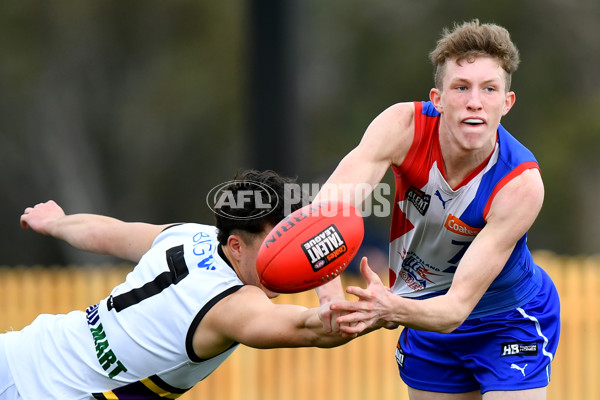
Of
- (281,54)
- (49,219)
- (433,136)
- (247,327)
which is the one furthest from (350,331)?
(281,54)

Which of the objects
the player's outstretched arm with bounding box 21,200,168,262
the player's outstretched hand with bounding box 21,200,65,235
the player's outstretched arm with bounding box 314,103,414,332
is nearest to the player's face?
the player's outstretched arm with bounding box 314,103,414,332

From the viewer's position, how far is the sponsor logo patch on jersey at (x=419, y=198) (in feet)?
16.1

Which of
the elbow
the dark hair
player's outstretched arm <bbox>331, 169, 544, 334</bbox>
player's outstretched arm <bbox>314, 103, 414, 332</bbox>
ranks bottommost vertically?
the elbow

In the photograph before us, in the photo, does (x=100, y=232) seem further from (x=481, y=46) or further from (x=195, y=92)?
(x=195, y=92)

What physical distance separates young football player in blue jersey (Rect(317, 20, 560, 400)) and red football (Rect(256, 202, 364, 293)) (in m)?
0.16

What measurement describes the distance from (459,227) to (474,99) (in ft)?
2.28

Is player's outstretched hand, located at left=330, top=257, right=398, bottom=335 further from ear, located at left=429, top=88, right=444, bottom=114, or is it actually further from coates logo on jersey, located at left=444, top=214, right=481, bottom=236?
ear, located at left=429, top=88, right=444, bottom=114

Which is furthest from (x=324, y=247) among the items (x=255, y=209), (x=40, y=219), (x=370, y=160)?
(x=40, y=219)

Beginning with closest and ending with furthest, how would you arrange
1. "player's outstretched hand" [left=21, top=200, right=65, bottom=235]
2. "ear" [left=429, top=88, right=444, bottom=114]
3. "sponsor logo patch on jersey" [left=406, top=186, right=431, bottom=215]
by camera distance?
"ear" [left=429, top=88, right=444, bottom=114] < "sponsor logo patch on jersey" [left=406, top=186, right=431, bottom=215] < "player's outstretched hand" [left=21, top=200, right=65, bottom=235]

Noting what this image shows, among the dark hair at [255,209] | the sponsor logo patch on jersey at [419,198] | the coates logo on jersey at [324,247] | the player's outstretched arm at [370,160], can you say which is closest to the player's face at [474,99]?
the player's outstretched arm at [370,160]

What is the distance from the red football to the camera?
157 inches

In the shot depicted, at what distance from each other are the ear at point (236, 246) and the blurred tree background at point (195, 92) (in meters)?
16.2

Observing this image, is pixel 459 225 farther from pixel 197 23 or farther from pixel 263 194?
pixel 197 23

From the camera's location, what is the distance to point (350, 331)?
3.91 meters
